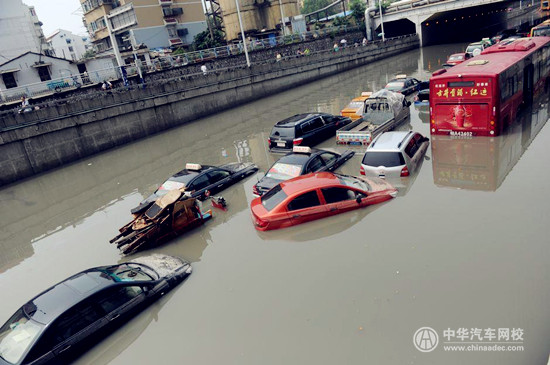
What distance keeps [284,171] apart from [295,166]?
1.29ft

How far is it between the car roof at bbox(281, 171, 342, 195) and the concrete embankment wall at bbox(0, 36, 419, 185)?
55.9 ft

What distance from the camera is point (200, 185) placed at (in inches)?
508

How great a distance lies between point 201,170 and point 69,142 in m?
13.2

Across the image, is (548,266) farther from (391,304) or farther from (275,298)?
(275,298)

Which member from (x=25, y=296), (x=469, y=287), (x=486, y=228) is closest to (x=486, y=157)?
(x=486, y=228)

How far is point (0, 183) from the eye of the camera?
19.4 metres

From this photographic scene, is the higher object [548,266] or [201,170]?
[201,170]

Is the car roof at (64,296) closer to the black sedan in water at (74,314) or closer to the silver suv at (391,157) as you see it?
the black sedan in water at (74,314)

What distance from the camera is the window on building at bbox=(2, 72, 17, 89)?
35.2 metres

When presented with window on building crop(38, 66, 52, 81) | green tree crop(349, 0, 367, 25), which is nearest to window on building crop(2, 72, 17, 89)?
window on building crop(38, 66, 52, 81)

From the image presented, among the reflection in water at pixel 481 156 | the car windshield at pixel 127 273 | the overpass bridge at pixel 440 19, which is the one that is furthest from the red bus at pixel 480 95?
the overpass bridge at pixel 440 19

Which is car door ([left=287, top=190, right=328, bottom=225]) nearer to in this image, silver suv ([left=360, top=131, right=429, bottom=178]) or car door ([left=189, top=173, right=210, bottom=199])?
silver suv ([left=360, top=131, right=429, bottom=178])

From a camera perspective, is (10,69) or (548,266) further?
(10,69)

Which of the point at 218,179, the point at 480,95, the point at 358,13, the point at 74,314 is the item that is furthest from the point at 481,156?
the point at 358,13
